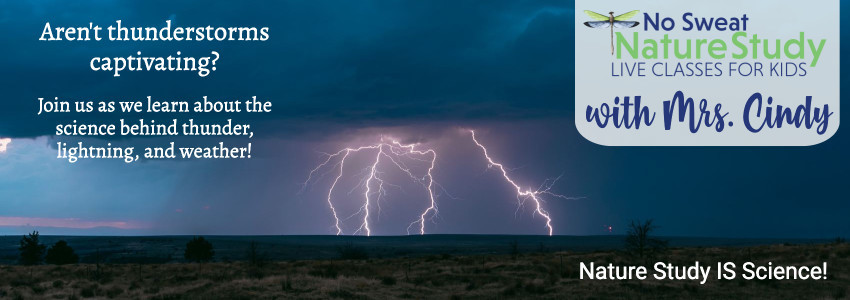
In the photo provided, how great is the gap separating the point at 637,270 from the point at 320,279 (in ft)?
41.0

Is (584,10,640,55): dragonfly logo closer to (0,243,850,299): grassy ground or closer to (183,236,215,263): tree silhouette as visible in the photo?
(0,243,850,299): grassy ground

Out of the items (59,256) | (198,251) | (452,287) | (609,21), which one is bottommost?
(59,256)

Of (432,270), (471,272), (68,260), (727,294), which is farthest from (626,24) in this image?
(68,260)

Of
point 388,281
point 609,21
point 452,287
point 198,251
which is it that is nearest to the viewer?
point 609,21

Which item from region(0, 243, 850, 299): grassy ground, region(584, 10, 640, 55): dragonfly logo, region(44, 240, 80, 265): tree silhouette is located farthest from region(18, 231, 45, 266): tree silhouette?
region(584, 10, 640, 55): dragonfly logo

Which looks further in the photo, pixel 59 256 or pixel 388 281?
pixel 59 256

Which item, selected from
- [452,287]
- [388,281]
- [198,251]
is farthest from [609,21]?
[198,251]

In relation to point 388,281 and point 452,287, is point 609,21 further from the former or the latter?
point 388,281

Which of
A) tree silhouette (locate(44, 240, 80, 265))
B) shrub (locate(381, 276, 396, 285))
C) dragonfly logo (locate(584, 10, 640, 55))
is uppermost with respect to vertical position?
dragonfly logo (locate(584, 10, 640, 55))

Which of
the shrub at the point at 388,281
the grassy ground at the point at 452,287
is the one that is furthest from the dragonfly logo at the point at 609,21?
the shrub at the point at 388,281

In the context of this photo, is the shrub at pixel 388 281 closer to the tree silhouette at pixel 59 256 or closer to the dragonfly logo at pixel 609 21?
the dragonfly logo at pixel 609 21

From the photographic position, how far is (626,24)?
23.4 m

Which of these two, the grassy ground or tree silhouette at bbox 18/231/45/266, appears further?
tree silhouette at bbox 18/231/45/266

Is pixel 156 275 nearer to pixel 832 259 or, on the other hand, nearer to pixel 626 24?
pixel 626 24
